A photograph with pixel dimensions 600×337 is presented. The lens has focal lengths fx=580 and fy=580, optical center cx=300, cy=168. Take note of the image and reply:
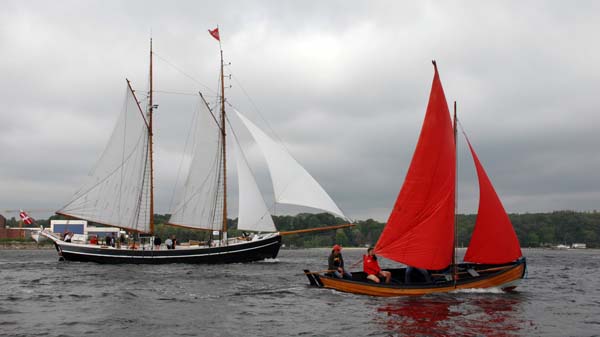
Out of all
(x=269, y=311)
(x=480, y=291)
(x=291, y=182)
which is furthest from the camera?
(x=291, y=182)

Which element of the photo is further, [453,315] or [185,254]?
[185,254]

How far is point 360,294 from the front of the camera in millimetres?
28672

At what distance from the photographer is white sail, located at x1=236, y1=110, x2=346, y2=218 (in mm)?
48969

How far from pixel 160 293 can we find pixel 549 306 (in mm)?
19454

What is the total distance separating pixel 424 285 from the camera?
90.3 ft

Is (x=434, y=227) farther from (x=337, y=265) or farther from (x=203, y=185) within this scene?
(x=203, y=185)

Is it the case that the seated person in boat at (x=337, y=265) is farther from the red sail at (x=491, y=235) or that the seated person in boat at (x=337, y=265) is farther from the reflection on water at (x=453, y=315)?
the red sail at (x=491, y=235)

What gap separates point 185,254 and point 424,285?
3064 centimetres

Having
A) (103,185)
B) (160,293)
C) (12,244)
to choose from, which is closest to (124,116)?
(103,185)

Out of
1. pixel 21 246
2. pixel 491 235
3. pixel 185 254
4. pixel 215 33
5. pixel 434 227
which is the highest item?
pixel 215 33

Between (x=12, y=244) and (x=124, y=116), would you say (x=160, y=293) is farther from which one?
(x=12, y=244)

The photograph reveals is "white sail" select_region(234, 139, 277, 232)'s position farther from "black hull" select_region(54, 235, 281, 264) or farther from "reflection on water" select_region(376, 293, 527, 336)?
"reflection on water" select_region(376, 293, 527, 336)

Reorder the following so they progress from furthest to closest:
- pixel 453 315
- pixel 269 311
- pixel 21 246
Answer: pixel 21 246 < pixel 269 311 < pixel 453 315

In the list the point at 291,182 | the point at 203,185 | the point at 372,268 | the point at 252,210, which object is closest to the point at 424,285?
the point at 372,268
